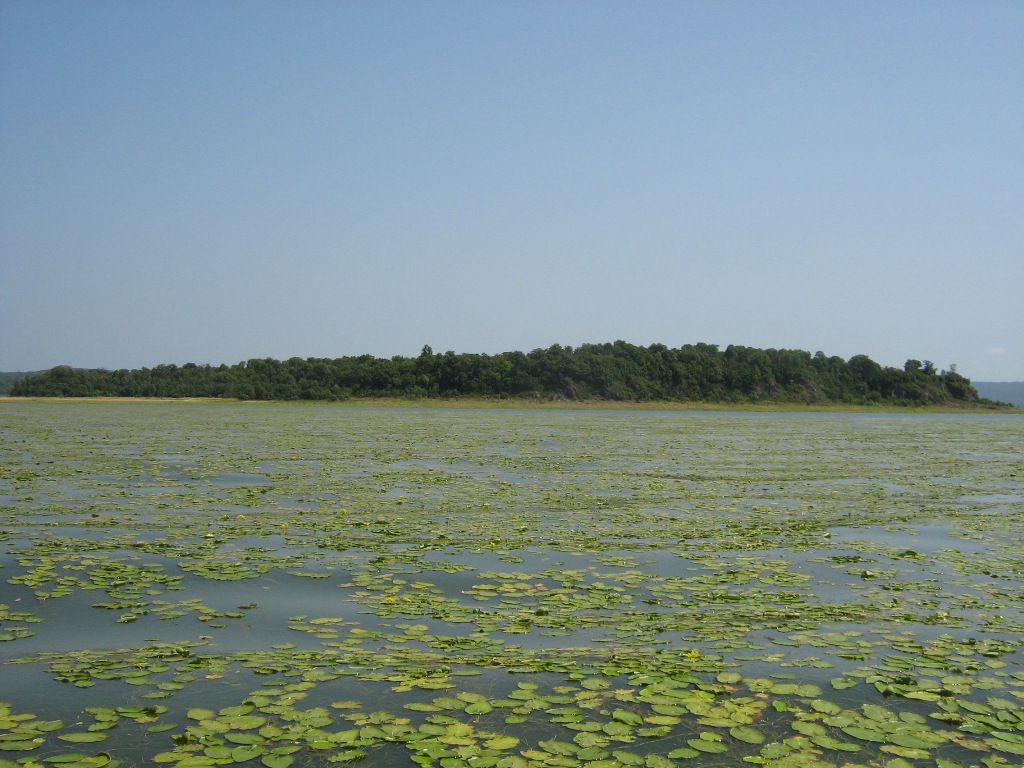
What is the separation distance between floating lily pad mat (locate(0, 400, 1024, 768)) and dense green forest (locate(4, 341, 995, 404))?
79236 millimetres

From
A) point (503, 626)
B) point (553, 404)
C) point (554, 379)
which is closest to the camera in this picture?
point (503, 626)

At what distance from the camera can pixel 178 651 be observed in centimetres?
726

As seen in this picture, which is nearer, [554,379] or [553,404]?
[553,404]

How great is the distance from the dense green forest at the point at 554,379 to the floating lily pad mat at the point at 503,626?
79236 mm

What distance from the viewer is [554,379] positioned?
9844 centimetres

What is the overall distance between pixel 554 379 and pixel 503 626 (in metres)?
90.3

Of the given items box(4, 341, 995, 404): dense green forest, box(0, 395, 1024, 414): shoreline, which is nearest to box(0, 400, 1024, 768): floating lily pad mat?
box(0, 395, 1024, 414): shoreline

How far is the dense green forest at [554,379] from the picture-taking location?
97.7m

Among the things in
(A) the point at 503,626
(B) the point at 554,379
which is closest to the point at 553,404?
(B) the point at 554,379

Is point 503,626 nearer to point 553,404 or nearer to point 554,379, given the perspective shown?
point 553,404

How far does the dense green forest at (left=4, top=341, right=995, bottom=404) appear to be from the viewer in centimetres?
9769

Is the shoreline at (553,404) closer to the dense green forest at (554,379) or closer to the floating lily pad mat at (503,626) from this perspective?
the dense green forest at (554,379)

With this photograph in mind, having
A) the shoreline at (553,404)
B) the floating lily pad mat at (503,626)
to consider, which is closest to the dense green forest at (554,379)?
the shoreline at (553,404)

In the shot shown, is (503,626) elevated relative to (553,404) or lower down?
lower down
